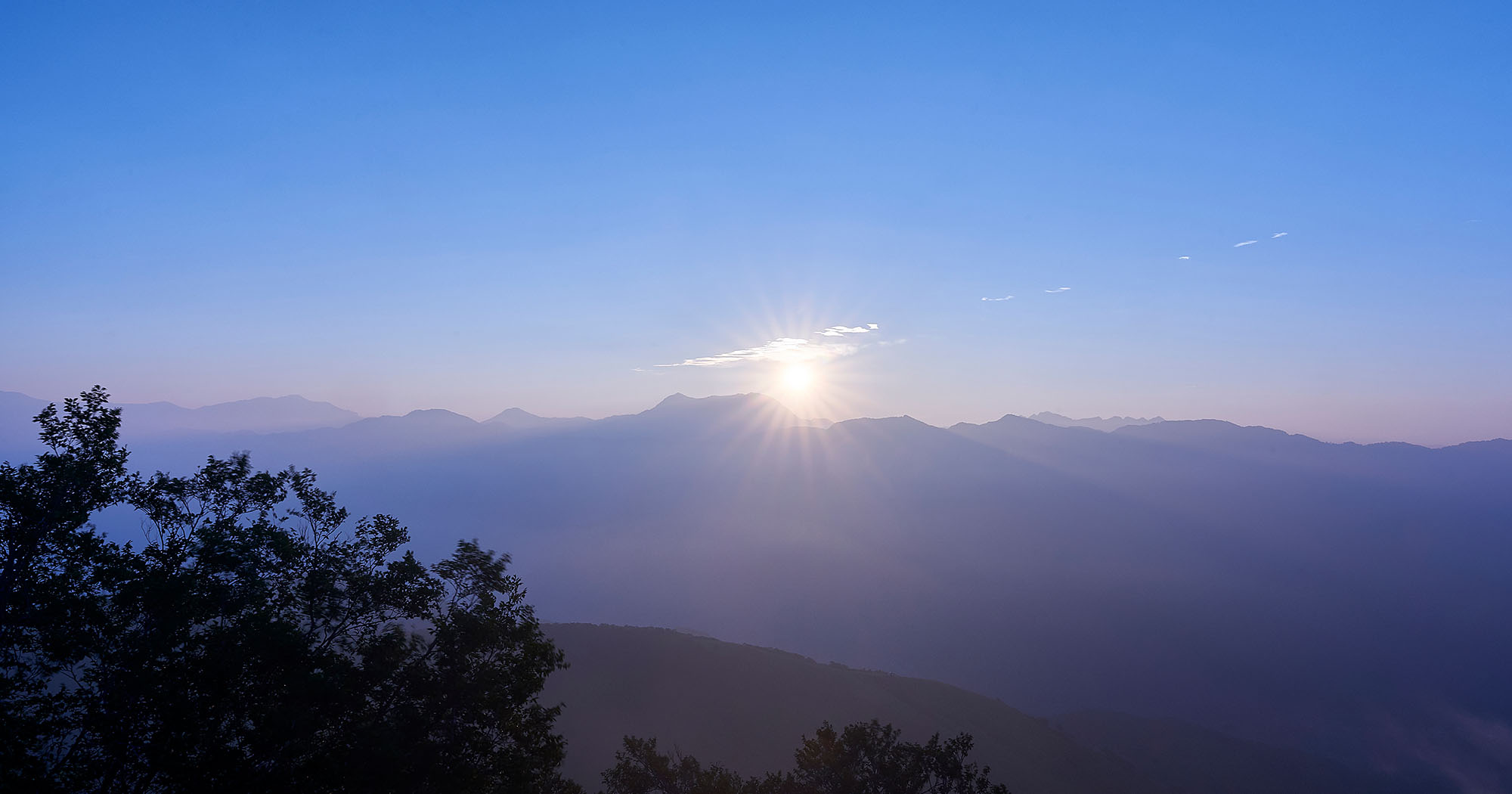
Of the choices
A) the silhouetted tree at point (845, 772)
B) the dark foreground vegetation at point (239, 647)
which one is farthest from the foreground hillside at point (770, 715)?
the dark foreground vegetation at point (239, 647)

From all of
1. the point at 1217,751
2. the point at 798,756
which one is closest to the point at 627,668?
the point at 798,756

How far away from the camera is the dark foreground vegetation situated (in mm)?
11555

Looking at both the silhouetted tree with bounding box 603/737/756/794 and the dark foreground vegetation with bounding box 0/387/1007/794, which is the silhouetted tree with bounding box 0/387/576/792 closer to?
the dark foreground vegetation with bounding box 0/387/1007/794

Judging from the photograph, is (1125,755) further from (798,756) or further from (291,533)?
(291,533)

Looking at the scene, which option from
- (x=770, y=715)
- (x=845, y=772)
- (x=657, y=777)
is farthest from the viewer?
(x=770, y=715)

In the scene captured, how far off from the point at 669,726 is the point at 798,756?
52381 mm

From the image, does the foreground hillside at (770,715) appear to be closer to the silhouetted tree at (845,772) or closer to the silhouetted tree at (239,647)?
the silhouetted tree at (845,772)

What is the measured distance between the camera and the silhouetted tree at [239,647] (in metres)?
11.6

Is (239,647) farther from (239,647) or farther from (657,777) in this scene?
(657,777)

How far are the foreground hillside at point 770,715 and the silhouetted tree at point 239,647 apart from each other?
50.6 m

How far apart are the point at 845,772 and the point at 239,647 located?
1739 cm

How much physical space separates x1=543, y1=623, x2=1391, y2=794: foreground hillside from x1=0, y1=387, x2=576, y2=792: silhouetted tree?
50.6 m

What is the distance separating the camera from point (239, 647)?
484 inches

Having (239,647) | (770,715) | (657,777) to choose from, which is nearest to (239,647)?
(239,647)
